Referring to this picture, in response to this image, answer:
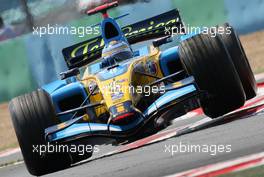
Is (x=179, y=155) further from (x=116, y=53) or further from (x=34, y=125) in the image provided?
(x=116, y=53)

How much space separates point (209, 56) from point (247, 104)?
2.31 m

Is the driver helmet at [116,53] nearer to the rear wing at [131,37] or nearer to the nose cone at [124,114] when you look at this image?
the rear wing at [131,37]

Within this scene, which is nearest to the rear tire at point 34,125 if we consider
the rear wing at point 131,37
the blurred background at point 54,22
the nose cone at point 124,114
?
the nose cone at point 124,114

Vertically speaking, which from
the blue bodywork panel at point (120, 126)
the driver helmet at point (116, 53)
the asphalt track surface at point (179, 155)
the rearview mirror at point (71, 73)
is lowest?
the asphalt track surface at point (179, 155)

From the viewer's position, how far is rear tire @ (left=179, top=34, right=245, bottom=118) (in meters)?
9.08

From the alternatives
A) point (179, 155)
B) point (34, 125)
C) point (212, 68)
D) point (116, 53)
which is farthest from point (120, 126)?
point (116, 53)

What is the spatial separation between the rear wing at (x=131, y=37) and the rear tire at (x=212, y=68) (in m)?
2.36

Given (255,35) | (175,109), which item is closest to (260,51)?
(255,35)

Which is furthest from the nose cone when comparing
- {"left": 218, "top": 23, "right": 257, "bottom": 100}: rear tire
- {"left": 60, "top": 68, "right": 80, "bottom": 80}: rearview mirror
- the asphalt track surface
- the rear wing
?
the rear wing

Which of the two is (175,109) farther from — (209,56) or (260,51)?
(260,51)

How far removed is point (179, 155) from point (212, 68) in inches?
51.5

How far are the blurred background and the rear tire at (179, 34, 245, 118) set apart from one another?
9.17 m

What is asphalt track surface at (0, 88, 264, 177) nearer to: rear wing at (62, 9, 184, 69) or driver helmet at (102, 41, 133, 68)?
driver helmet at (102, 41, 133, 68)

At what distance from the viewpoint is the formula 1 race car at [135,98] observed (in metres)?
8.91
